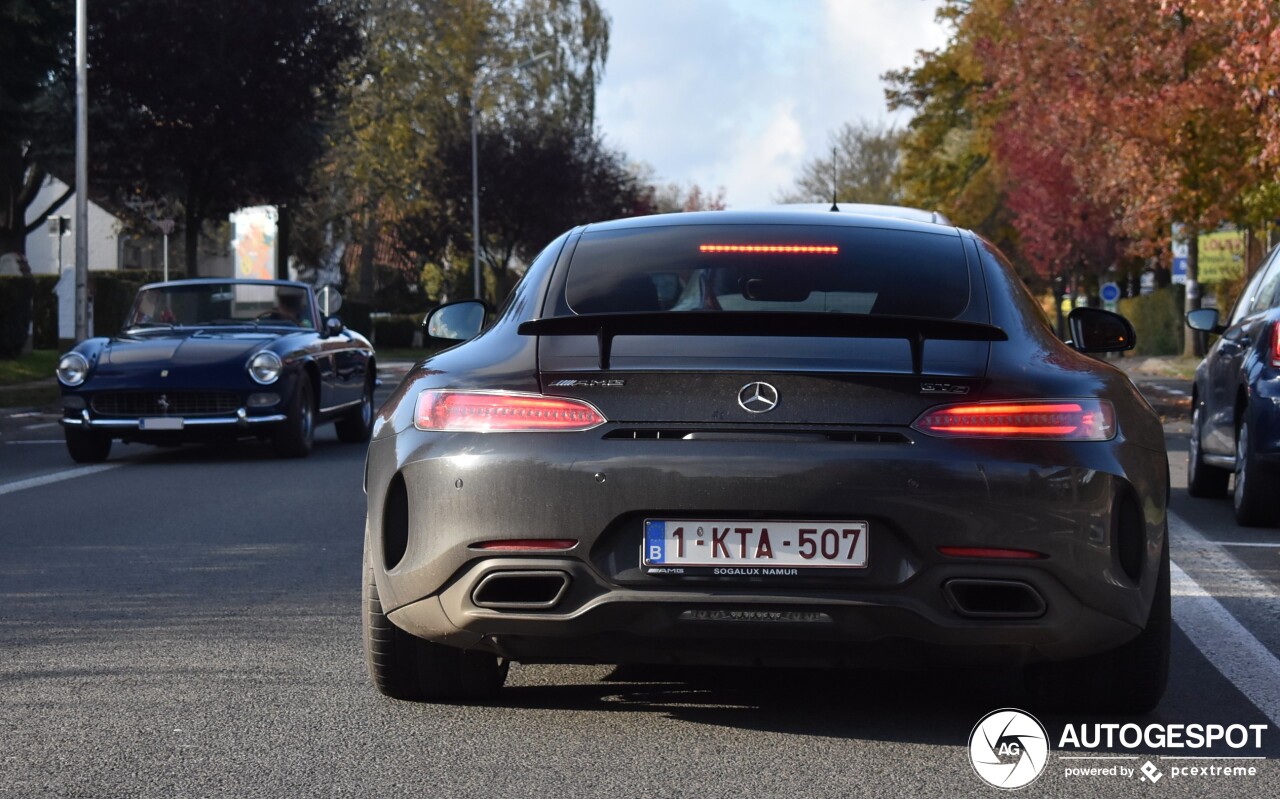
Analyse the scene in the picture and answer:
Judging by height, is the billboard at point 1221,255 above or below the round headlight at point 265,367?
above

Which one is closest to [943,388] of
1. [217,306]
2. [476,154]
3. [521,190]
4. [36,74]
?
[217,306]

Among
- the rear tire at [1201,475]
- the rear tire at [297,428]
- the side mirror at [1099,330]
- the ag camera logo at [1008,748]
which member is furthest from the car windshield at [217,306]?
the ag camera logo at [1008,748]

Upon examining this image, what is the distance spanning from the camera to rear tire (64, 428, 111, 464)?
47.2 feet

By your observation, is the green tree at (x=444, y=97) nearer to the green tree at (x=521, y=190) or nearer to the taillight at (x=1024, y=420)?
the green tree at (x=521, y=190)

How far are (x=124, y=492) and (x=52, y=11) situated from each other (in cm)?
1978

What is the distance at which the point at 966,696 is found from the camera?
5.52m

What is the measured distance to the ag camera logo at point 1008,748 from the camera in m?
4.58

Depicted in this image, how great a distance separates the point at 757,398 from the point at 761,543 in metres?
0.36

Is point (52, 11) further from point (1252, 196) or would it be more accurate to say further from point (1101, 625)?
point (1101, 625)

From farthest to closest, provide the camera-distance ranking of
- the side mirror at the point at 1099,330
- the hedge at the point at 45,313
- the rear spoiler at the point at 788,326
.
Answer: the hedge at the point at 45,313
the side mirror at the point at 1099,330
the rear spoiler at the point at 788,326

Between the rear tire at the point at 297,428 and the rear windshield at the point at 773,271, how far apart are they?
9.04 metres

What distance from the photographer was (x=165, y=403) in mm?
14109

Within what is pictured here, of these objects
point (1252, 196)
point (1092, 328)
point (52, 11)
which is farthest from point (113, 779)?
point (52, 11)

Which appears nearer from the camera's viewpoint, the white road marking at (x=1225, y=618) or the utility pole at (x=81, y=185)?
the white road marking at (x=1225, y=618)
